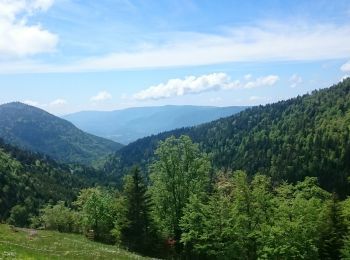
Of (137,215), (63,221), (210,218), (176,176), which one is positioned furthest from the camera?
(63,221)

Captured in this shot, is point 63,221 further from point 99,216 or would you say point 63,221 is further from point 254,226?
point 254,226

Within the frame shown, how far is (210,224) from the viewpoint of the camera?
5612 centimetres

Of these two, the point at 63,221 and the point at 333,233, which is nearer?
the point at 333,233

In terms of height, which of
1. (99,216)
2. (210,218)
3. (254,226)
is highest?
(210,218)

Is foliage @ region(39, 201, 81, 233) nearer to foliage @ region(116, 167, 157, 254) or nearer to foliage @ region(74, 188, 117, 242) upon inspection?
foliage @ region(74, 188, 117, 242)

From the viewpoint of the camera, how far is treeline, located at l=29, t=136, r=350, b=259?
54406 mm

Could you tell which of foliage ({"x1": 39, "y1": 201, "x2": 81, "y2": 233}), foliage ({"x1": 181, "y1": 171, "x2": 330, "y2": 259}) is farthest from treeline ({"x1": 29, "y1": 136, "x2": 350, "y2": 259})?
foliage ({"x1": 39, "y1": 201, "x2": 81, "y2": 233})

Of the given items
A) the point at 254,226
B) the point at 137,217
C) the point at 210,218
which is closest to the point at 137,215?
the point at 137,217

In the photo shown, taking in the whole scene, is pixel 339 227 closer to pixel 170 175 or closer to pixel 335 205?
pixel 335 205

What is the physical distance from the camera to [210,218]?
59344 mm

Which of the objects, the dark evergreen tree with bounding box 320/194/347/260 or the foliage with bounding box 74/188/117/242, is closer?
the dark evergreen tree with bounding box 320/194/347/260

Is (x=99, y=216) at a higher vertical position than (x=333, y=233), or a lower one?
lower

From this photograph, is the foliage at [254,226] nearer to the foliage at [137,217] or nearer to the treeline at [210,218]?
the treeline at [210,218]

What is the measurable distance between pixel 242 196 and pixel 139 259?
2247cm
